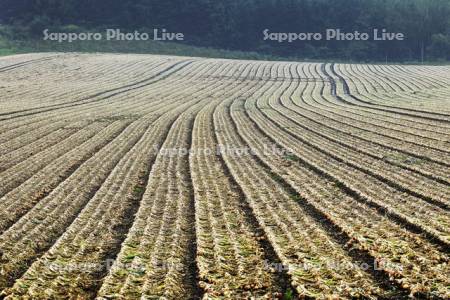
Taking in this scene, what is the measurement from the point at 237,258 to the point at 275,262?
0.60 m

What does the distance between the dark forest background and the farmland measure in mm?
46515

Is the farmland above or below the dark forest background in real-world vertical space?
below

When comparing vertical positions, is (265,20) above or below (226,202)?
above

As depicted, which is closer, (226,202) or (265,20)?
(226,202)

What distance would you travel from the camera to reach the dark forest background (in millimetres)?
75312

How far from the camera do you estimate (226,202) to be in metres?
12.2

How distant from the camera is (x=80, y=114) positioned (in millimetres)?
29156

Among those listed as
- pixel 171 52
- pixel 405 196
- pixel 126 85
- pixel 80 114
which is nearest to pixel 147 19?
pixel 171 52

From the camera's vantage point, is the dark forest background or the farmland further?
the dark forest background

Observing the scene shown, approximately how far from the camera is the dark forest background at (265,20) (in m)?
75.3

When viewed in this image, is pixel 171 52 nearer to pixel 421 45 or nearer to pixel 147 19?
pixel 147 19

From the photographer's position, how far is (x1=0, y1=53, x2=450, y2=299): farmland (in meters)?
7.80

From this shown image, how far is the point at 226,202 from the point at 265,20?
73.1 meters

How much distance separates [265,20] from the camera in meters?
82.2
